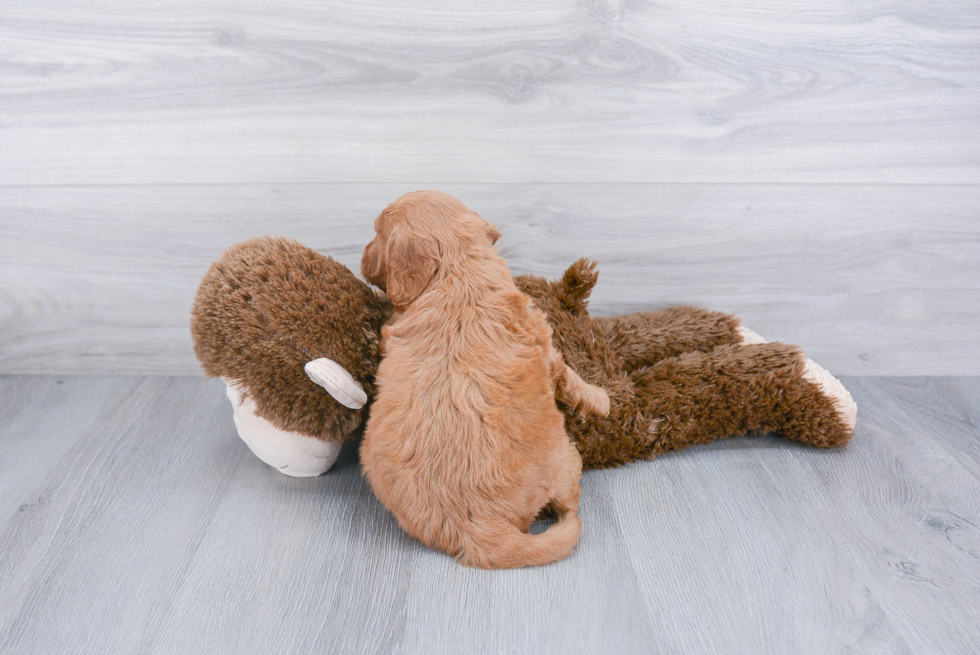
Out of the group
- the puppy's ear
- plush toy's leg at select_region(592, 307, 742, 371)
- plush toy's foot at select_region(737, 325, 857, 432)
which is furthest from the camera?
plush toy's leg at select_region(592, 307, 742, 371)

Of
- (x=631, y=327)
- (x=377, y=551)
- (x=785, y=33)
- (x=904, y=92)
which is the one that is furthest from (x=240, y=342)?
(x=904, y=92)

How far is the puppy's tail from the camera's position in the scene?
3.28 feet

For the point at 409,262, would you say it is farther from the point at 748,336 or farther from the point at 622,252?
the point at 748,336

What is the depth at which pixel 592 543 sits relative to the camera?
1091mm

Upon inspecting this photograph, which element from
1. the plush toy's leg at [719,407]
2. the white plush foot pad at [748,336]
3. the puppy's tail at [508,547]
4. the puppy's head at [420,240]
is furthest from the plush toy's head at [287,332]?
the white plush foot pad at [748,336]

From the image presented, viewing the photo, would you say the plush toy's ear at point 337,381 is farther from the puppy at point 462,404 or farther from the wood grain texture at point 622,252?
the wood grain texture at point 622,252

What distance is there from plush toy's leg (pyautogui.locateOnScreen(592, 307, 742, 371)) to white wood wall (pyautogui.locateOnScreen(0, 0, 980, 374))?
107 mm

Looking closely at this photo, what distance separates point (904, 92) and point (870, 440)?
751 millimetres

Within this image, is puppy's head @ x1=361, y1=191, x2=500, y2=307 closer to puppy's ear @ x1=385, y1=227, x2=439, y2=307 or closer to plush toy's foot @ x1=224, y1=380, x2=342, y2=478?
puppy's ear @ x1=385, y1=227, x2=439, y2=307

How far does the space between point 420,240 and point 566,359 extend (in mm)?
457

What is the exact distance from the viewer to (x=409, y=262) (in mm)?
1041

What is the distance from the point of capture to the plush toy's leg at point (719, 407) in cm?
129

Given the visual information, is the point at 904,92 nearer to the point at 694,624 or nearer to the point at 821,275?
the point at 821,275

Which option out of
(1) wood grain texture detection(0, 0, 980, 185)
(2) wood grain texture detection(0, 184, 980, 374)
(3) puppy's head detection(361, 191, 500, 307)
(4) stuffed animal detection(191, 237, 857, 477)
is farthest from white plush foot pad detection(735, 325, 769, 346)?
(3) puppy's head detection(361, 191, 500, 307)
